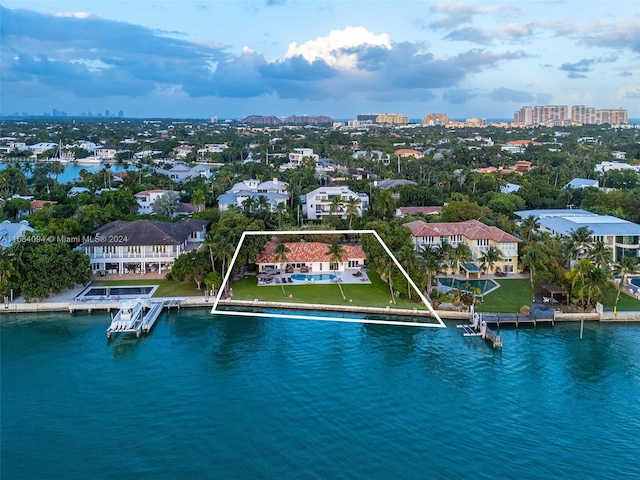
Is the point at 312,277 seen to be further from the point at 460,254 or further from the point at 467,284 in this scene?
the point at 467,284

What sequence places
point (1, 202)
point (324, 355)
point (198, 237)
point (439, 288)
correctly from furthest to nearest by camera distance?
1. point (1, 202)
2. point (198, 237)
3. point (439, 288)
4. point (324, 355)

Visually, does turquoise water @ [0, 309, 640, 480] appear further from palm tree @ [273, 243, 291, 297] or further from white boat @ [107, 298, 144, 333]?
palm tree @ [273, 243, 291, 297]

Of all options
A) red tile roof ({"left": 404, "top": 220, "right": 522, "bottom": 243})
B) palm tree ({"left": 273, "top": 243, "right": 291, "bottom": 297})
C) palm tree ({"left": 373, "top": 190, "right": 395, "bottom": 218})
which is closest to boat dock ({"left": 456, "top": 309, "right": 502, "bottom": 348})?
red tile roof ({"left": 404, "top": 220, "right": 522, "bottom": 243})

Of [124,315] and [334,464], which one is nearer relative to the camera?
[334,464]

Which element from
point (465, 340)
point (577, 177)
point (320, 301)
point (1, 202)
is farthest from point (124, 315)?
point (577, 177)

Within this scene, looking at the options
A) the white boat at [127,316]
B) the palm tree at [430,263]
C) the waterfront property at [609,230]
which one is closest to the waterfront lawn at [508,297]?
the palm tree at [430,263]

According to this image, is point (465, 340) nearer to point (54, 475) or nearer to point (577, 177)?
point (54, 475)
